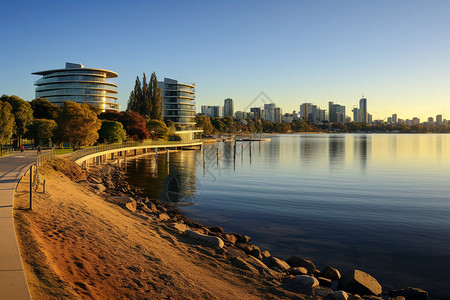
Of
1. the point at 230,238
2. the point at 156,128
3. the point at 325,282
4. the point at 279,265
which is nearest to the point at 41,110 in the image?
the point at 156,128

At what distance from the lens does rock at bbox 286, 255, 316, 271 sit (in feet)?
59.7

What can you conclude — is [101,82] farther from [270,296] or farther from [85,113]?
[270,296]

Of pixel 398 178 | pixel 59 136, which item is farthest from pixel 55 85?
pixel 398 178

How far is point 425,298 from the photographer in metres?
15.4

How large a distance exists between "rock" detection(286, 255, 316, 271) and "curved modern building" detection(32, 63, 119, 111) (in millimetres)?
146509

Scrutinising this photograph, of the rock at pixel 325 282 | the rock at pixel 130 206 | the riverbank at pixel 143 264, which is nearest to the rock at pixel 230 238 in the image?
the riverbank at pixel 143 264

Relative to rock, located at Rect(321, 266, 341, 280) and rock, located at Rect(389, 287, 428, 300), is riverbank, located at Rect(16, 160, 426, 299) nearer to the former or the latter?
rock, located at Rect(321, 266, 341, 280)

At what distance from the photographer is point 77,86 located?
510 feet

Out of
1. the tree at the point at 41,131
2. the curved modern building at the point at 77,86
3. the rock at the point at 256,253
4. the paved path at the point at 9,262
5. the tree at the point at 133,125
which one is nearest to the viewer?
the paved path at the point at 9,262

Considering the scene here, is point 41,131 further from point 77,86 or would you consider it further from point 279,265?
point 77,86

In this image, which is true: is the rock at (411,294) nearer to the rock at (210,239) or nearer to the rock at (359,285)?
the rock at (359,285)

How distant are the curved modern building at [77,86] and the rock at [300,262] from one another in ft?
481

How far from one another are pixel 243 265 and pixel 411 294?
287 inches

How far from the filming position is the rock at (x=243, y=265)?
15708 millimetres
